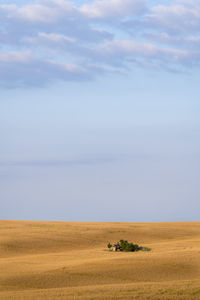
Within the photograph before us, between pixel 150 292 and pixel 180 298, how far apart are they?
1.51 m

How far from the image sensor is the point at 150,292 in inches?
891

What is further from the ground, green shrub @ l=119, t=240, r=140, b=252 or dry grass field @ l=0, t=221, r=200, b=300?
green shrub @ l=119, t=240, r=140, b=252

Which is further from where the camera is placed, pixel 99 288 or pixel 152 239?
pixel 152 239

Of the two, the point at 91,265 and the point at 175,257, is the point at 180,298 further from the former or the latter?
the point at 175,257

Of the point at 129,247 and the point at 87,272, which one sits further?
the point at 129,247

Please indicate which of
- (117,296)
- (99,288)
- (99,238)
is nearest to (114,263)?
(99,288)

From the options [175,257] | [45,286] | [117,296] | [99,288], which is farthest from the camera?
[175,257]

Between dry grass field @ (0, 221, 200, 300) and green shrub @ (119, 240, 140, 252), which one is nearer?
dry grass field @ (0, 221, 200, 300)

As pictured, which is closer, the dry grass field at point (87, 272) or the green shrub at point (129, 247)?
the dry grass field at point (87, 272)

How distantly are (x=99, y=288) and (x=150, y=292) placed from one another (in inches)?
99.1

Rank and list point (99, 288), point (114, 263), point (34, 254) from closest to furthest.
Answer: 1. point (99, 288)
2. point (114, 263)
3. point (34, 254)

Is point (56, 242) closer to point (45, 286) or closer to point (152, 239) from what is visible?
point (152, 239)

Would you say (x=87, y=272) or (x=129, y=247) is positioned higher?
(x=129, y=247)

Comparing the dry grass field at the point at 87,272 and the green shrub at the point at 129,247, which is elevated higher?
the green shrub at the point at 129,247
